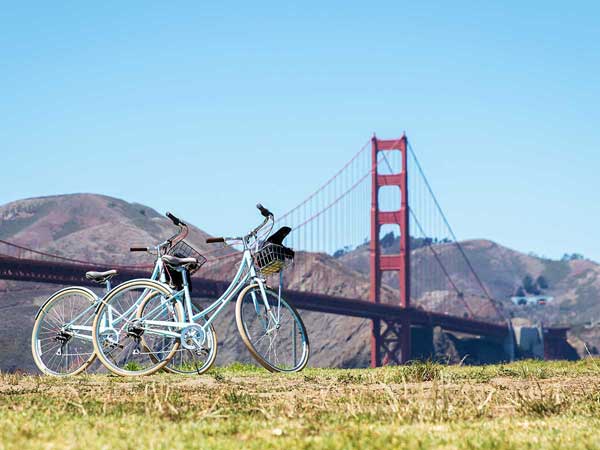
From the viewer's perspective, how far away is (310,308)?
47344 millimetres

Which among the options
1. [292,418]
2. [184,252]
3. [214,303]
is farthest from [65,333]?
[292,418]

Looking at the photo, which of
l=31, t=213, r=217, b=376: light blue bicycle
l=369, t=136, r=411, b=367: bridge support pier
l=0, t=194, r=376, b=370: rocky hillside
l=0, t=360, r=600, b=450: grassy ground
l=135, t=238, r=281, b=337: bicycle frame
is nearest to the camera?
l=0, t=360, r=600, b=450: grassy ground

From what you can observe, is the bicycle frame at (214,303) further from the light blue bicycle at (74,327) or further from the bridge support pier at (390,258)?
the bridge support pier at (390,258)

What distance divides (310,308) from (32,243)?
81434 millimetres

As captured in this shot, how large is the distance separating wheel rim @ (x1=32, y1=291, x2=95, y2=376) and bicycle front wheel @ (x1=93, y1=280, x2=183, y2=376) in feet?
1.74

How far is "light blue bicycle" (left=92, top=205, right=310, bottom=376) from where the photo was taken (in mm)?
7516

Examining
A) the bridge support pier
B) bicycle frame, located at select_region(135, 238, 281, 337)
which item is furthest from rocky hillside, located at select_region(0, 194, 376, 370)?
bicycle frame, located at select_region(135, 238, 281, 337)

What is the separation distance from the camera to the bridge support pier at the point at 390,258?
59.4 metres

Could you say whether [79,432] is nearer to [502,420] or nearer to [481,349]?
[502,420]

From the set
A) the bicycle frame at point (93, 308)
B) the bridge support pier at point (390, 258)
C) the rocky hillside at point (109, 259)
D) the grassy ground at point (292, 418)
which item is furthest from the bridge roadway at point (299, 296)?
the grassy ground at point (292, 418)

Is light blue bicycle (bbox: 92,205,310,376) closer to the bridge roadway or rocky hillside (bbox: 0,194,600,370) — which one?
the bridge roadway

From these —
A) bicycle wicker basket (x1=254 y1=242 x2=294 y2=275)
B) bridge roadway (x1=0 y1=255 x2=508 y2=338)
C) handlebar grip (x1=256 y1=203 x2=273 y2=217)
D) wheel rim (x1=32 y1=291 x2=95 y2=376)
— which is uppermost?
bridge roadway (x1=0 y1=255 x2=508 y2=338)

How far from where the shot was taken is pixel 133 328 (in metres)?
7.60

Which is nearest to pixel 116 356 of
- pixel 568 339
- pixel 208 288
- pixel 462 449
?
pixel 462 449
